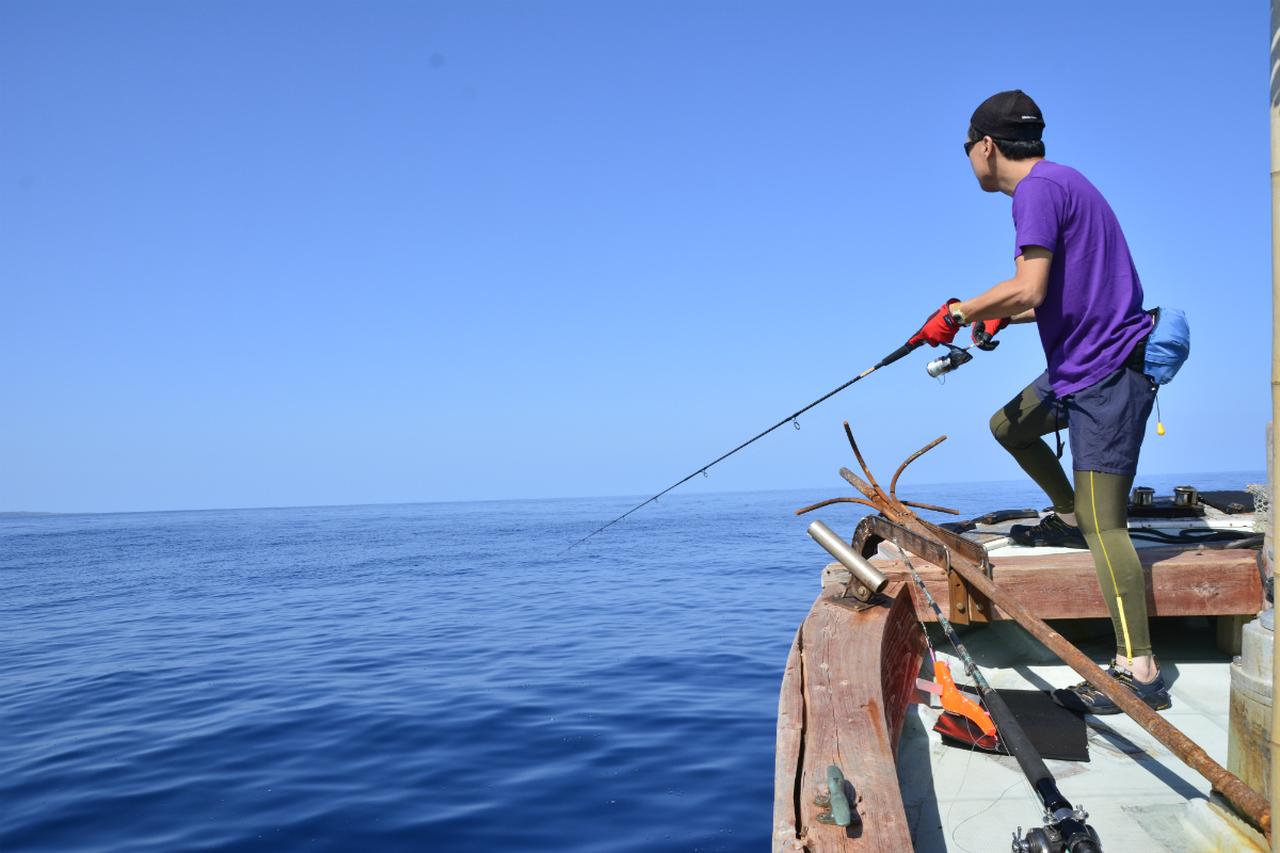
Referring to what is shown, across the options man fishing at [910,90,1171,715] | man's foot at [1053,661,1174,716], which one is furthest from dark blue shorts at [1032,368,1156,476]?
man's foot at [1053,661,1174,716]

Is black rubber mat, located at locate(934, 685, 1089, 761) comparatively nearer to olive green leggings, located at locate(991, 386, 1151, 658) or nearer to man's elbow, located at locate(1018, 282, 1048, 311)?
olive green leggings, located at locate(991, 386, 1151, 658)

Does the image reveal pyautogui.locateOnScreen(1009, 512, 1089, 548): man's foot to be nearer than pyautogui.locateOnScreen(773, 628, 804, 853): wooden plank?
No

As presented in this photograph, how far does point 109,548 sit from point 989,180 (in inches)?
1752

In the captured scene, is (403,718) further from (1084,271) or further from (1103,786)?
(1084,271)

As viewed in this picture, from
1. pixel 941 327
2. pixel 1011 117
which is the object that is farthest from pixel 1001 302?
pixel 1011 117

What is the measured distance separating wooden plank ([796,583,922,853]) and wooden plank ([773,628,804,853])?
2 centimetres

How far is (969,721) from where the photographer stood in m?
3.43

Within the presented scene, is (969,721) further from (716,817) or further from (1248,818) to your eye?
(716,817)

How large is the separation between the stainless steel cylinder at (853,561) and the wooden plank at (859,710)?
16 cm

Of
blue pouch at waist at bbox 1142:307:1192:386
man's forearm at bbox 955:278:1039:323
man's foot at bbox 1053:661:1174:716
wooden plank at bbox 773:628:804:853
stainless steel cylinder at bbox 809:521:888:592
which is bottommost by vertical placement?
man's foot at bbox 1053:661:1174:716

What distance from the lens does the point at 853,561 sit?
139 inches

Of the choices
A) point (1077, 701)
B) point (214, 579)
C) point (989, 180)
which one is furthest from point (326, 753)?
point (214, 579)

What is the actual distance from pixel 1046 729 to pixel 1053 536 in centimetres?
192

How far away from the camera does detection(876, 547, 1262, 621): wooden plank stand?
4.02 meters
